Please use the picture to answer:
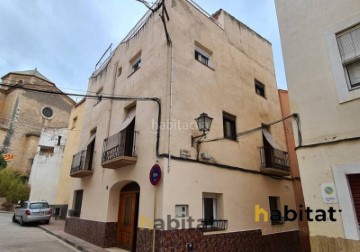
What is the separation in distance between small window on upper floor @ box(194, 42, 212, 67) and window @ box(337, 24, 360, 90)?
5375mm

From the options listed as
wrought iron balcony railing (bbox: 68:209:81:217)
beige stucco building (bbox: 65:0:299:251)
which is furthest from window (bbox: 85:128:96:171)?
wrought iron balcony railing (bbox: 68:209:81:217)

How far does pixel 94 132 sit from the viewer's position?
42.3ft

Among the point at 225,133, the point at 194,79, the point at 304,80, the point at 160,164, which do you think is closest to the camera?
the point at 304,80

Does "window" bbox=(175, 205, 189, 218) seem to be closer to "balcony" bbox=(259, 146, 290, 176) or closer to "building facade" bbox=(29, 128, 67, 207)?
"balcony" bbox=(259, 146, 290, 176)

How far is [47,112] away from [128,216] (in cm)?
3568

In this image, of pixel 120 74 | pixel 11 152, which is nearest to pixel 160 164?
pixel 120 74

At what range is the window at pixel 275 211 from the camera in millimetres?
10084

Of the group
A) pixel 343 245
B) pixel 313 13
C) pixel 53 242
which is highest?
pixel 313 13

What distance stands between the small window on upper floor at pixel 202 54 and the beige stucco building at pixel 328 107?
14.3 ft

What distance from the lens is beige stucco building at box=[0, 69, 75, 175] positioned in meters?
34.3

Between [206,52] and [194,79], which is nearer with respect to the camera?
[194,79]

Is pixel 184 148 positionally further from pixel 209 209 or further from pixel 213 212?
pixel 213 212

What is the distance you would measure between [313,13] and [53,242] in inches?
485

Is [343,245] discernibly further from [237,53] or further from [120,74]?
[120,74]
